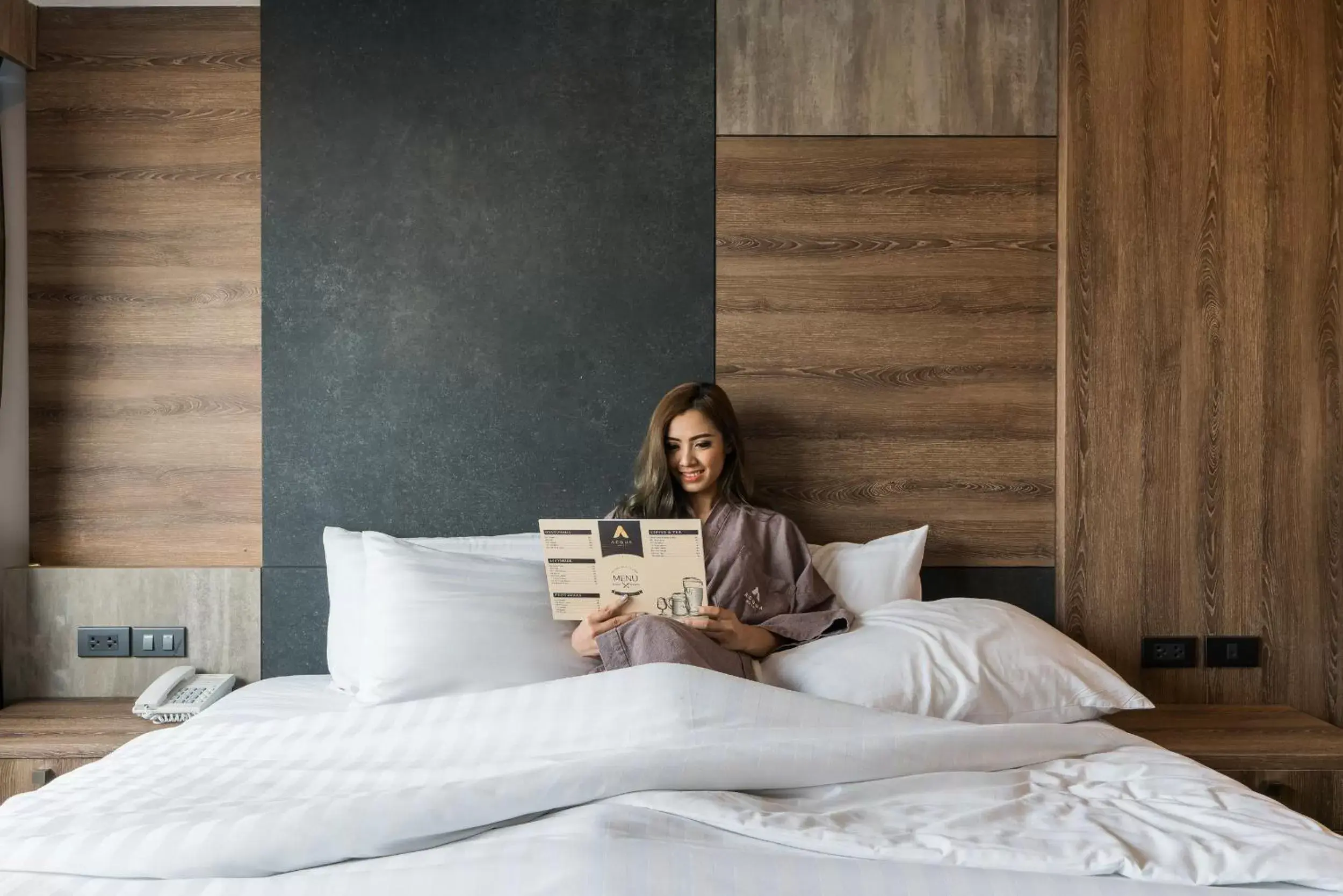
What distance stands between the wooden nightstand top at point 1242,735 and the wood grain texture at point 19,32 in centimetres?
302

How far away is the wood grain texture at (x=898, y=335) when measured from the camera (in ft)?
8.47

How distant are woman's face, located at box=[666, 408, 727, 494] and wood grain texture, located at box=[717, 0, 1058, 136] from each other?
755mm

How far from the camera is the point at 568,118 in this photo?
8.41ft

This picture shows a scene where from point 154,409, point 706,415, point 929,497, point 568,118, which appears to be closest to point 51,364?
Result: point 154,409

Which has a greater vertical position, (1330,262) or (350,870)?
(1330,262)

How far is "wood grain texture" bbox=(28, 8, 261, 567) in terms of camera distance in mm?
2572

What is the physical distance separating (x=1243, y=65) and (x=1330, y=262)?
54 centimetres

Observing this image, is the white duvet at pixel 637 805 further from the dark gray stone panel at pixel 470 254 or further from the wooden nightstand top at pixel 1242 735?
the dark gray stone panel at pixel 470 254

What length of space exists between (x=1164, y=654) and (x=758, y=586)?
108cm

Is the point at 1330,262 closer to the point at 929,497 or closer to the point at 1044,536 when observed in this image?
the point at 1044,536

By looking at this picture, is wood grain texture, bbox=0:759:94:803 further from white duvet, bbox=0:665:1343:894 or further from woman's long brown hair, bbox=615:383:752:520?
woman's long brown hair, bbox=615:383:752:520

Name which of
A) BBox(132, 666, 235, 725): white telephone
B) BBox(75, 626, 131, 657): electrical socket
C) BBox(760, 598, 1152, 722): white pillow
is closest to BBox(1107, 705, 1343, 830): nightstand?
BBox(760, 598, 1152, 722): white pillow

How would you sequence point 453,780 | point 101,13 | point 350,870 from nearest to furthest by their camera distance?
point 350,870
point 453,780
point 101,13

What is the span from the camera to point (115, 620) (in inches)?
99.1
